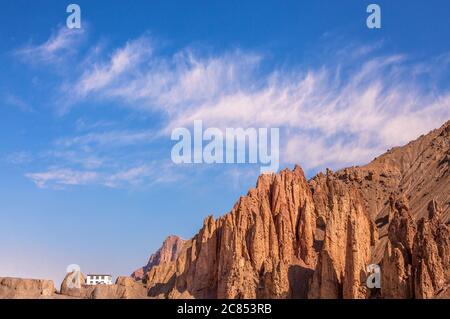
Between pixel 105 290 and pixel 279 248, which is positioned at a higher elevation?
pixel 279 248

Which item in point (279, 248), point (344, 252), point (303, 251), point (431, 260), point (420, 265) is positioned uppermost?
point (279, 248)

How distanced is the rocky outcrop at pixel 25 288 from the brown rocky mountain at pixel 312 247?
29.6 meters

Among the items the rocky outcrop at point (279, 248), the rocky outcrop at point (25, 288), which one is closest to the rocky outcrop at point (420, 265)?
the rocky outcrop at point (279, 248)

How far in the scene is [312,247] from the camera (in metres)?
A: 165

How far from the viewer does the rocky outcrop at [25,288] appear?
162 meters

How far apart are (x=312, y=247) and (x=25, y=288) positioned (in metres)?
74.6

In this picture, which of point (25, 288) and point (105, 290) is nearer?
point (25, 288)

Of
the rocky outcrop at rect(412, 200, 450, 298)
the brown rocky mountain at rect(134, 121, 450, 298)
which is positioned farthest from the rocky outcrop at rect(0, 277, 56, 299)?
the rocky outcrop at rect(412, 200, 450, 298)

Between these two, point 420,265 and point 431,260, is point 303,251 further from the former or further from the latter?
point 431,260

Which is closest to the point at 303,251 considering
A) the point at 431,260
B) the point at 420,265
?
the point at 420,265

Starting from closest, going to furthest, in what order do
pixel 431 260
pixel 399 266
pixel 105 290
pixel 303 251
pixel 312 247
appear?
pixel 431 260
pixel 399 266
pixel 303 251
pixel 312 247
pixel 105 290

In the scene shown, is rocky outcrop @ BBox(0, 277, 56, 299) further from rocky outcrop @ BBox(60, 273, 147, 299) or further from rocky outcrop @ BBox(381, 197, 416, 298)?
rocky outcrop @ BBox(381, 197, 416, 298)
